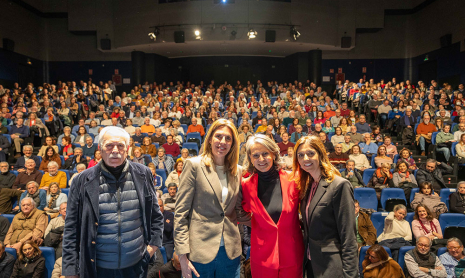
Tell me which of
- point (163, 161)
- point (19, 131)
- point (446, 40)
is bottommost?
point (163, 161)

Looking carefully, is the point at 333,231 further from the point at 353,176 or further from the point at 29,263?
the point at 353,176

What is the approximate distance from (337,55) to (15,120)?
12258mm

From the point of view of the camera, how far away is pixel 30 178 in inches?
230

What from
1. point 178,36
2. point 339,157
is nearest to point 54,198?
point 339,157

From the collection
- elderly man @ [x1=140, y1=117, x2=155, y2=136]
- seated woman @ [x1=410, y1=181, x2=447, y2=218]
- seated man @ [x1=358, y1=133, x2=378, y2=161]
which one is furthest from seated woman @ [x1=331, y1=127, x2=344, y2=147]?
elderly man @ [x1=140, y1=117, x2=155, y2=136]

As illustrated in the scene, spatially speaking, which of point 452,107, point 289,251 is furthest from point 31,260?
point 452,107

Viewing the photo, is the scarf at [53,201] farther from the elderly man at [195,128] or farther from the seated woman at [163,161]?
the elderly man at [195,128]

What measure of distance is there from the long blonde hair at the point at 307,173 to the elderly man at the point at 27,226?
146 inches

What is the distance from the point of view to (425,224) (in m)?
4.36

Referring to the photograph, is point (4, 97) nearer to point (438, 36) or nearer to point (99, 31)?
point (99, 31)

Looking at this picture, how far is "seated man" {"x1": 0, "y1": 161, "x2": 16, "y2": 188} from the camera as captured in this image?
18.8ft

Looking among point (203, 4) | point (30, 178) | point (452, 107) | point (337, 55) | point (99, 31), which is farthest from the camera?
point (337, 55)

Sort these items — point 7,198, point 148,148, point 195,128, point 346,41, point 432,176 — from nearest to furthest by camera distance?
point 7,198 < point 432,176 < point 148,148 < point 195,128 < point 346,41

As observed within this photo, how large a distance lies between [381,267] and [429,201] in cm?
190
